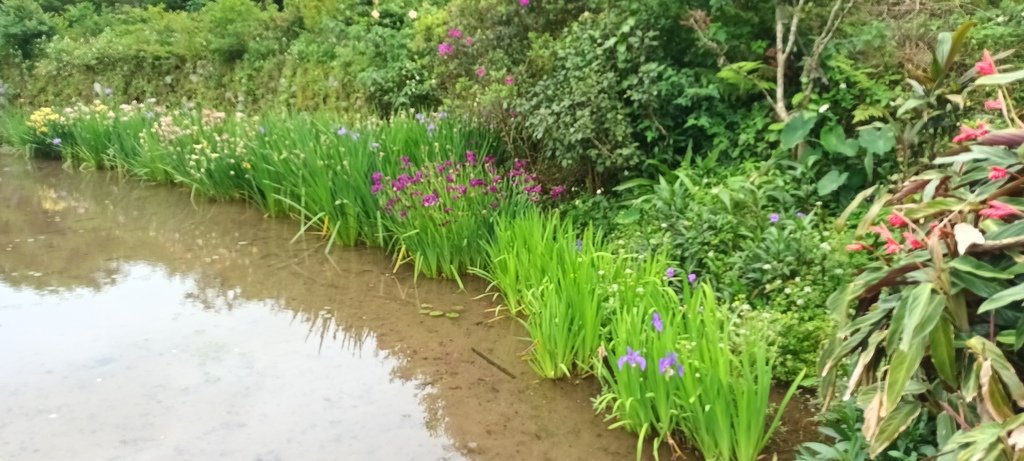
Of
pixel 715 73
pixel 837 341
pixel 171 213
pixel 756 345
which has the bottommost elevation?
pixel 171 213

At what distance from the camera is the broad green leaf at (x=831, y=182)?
12.6 feet

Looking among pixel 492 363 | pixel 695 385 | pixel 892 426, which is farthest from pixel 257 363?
pixel 892 426

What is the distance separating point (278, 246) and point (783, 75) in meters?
3.60

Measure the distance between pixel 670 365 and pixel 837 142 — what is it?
2.02 m

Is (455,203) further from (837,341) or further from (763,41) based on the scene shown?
(837,341)

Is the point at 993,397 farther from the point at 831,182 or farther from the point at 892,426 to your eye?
the point at 831,182

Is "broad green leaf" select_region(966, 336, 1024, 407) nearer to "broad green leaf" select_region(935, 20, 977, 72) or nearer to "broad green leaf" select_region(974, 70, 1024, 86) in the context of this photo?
"broad green leaf" select_region(974, 70, 1024, 86)

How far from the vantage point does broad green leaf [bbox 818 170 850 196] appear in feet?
12.6

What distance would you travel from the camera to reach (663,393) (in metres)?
2.71

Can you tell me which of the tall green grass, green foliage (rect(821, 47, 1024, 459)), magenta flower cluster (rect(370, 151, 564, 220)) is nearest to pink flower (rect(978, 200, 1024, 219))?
green foliage (rect(821, 47, 1024, 459))

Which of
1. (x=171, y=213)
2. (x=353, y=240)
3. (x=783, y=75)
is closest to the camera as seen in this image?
(x=783, y=75)

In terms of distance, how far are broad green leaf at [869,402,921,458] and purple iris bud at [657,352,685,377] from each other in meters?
0.74

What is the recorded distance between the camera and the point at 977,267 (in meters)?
1.98

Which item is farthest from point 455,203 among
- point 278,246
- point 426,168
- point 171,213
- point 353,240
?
point 171,213
